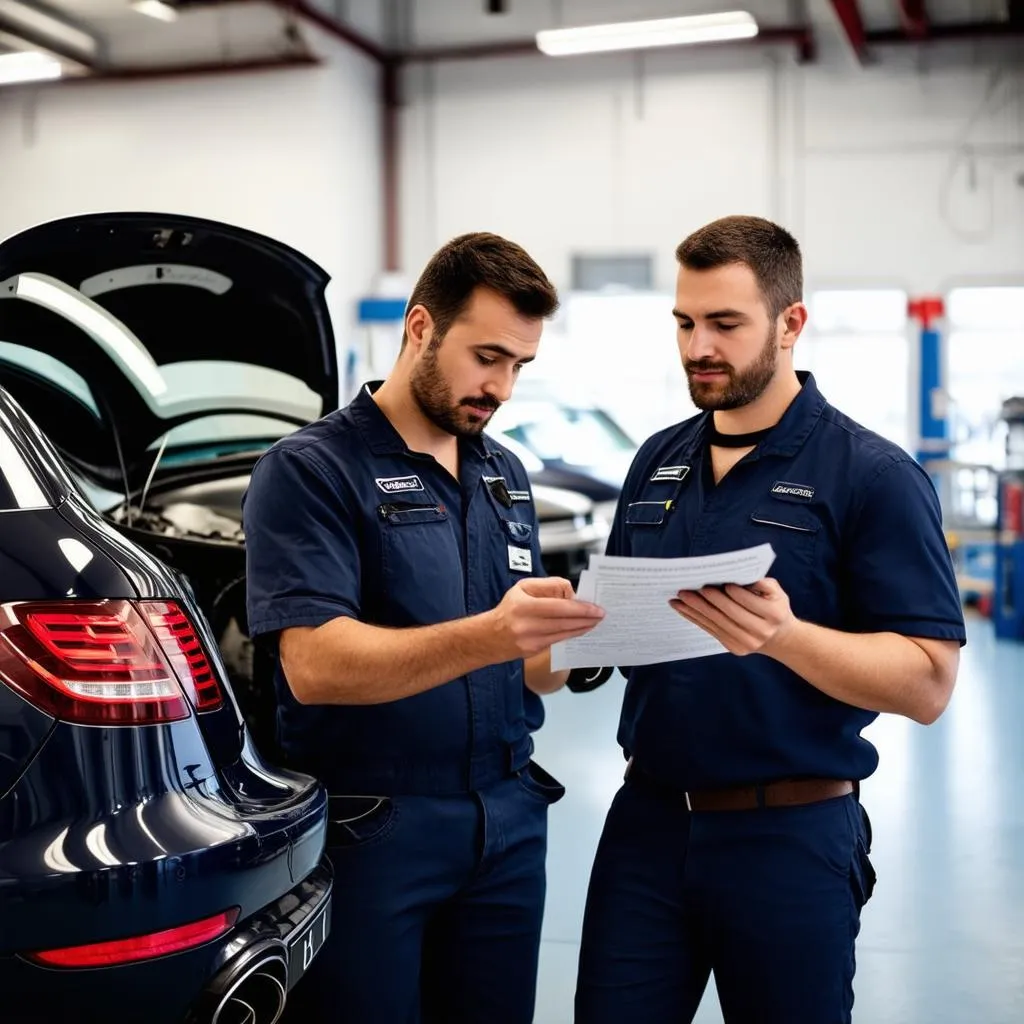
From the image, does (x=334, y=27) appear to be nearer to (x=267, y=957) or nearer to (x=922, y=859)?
(x=922, y=859)

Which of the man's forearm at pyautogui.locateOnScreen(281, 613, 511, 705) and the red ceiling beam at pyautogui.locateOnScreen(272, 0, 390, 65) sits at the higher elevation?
the red ceiling beam at pyautogui.locateOnScreen(272, 0, 390, 65)

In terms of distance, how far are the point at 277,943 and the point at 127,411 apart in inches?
65.5

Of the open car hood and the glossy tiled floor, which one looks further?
the glossy tiled floor

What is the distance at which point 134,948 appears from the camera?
1.61 m

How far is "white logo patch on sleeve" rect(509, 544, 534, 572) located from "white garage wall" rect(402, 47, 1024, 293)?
10.8 meters

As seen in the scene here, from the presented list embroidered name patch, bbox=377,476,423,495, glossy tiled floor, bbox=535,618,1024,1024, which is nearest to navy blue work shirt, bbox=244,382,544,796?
embroidered name patch, bbox=377,476,423,495

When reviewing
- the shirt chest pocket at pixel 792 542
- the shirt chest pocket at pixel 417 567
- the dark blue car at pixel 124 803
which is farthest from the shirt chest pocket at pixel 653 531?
the dark blue car at pixel 124 803

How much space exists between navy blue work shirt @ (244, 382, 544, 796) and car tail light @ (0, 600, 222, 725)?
0.23m

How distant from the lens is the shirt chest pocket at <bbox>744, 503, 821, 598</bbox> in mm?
2006

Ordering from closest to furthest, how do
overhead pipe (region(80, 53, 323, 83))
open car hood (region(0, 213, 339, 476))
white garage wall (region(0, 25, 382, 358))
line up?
open car hood (region(0, 213, 339, 476)) → overhead pipe (region(80, 53, 323, 83)) → white garage wall (region(0, 25, 382, 358))

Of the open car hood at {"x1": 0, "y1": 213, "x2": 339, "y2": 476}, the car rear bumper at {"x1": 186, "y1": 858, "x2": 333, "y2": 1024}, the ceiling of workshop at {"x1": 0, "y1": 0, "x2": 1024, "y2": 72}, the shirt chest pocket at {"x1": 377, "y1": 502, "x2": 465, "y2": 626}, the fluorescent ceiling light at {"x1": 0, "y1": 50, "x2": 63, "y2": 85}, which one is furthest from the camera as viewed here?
the ceiling of workshop at {"x1": 0, "y1": 0, "x2": 1024, "y2": 72}

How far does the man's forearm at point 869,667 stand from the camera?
1.78m

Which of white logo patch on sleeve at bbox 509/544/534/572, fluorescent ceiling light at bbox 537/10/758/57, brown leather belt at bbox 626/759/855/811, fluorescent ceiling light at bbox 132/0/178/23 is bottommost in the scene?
brown leather belt at bbox 626/759/855/811

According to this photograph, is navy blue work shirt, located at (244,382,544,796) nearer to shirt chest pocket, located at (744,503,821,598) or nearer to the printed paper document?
the printed paper document
